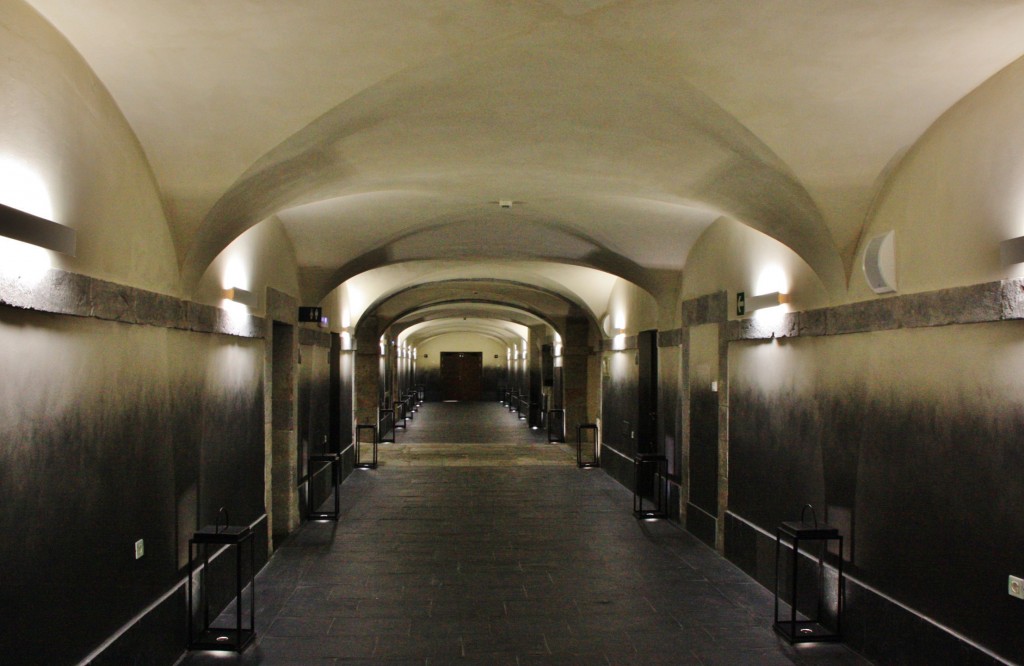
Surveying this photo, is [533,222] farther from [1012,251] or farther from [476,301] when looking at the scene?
[476,301]

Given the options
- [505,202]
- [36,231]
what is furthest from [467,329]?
[36,231]

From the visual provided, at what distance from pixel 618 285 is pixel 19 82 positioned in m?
10.1

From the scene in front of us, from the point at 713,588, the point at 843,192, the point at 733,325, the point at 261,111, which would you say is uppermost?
the point at 261,111

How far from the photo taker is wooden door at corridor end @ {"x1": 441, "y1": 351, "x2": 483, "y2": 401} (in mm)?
38000

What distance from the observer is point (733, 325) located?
7.43 m

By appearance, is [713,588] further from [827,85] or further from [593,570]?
[827,85]

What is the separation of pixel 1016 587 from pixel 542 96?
344 cm

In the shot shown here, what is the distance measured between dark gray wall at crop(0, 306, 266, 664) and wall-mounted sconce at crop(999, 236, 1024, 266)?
429 centimetres

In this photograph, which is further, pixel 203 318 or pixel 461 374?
pixel 461 374

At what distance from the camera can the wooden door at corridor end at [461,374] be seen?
38.0 metres

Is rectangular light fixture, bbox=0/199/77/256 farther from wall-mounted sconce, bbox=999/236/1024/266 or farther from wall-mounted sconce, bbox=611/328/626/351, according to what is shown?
wall-mounted sconce, bbox=611/328/626/351

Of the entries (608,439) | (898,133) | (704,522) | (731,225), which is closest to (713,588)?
(704,522)

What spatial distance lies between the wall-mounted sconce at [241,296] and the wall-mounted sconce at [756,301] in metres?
4.31

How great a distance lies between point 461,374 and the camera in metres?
38.1
